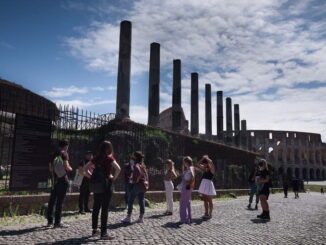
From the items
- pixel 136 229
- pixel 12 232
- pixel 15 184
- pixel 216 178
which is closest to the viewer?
pixel 12 232

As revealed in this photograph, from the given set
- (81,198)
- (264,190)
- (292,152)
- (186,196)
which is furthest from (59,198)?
(292,152)

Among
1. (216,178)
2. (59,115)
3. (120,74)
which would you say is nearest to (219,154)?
(216,178)

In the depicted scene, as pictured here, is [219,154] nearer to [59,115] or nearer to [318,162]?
[59,115]

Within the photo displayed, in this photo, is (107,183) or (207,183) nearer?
(107,183)

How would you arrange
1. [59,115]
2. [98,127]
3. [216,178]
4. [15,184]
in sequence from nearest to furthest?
[15,184] → [59,115] → [98,127] → [216,178]

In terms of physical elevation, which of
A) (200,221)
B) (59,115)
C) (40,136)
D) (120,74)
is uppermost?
(120,74)

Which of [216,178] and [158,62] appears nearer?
[216,178]

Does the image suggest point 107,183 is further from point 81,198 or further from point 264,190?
point 264,190

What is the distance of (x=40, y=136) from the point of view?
27.2 feet

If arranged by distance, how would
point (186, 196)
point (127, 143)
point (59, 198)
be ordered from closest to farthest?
1. point (59, 198)
2. point (186, 196)
3. point (127, 143)

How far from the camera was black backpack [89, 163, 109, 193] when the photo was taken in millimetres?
4770

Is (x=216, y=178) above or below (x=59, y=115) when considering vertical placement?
below

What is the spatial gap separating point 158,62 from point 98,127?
41.9 feet

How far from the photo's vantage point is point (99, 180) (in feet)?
15.7
